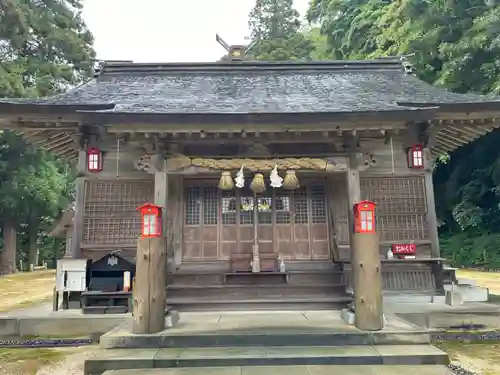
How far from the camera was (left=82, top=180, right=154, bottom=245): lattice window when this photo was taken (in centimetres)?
885

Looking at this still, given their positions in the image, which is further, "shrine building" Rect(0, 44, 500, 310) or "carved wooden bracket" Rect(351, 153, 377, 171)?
"shrine building" Rect(0, 44, 500, 310)

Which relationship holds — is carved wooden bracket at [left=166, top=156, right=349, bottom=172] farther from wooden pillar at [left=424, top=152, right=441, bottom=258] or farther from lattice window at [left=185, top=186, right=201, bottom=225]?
wooden pillar at [left=424, top=152, right=441, bottom=258]

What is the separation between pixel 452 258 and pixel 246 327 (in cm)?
1759

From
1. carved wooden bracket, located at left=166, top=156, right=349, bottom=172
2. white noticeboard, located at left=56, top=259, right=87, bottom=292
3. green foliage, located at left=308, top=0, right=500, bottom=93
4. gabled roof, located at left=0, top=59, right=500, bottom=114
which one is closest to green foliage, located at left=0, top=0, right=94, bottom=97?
gabled roof, located at left=0, top=59, right=500, bottom=114

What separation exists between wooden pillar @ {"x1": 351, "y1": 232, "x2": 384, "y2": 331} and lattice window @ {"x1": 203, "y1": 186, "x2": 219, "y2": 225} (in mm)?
3662

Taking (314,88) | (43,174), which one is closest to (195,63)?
(314,88)

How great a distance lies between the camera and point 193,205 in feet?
30.6

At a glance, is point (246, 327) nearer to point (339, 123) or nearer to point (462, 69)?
point (339, 123)

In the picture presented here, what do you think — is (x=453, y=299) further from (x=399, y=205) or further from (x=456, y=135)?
(x=456, y=135)

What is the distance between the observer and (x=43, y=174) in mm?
24250

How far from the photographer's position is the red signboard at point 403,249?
349 inches

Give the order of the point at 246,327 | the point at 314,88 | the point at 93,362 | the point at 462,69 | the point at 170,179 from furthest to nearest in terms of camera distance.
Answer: the point at 462,69 < the point at 314,88 < the point at 170,179 < the point at 246,327 < the point at 93,362

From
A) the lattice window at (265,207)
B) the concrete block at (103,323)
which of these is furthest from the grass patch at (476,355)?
the concrete block at (103,323)

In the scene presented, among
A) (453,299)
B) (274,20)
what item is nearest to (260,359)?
(453,299)
